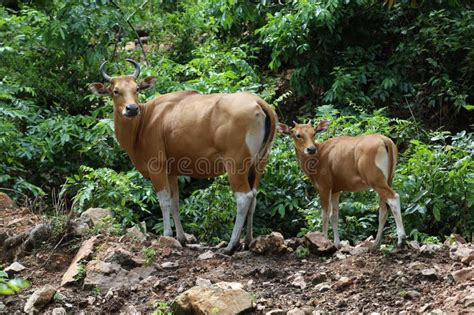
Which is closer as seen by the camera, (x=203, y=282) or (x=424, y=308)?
(x=424, y=308)

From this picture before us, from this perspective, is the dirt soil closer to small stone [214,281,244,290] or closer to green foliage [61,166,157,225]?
small stone [214,281,244,290]

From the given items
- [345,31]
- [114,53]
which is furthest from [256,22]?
[114,53]

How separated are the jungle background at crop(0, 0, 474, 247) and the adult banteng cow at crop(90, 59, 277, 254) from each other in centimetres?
148

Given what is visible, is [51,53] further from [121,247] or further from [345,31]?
[121,247]

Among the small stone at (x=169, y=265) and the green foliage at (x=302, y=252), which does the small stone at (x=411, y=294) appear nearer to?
the green foliage at (x=302, y=252)

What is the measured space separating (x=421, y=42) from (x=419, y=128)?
2495mm

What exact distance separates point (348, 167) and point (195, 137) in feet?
5.92

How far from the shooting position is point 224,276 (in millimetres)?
7188

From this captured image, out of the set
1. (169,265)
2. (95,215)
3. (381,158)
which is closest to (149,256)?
(169,265)

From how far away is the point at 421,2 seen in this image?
14039mm

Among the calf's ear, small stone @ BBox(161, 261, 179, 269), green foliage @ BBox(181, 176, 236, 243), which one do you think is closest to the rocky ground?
small stone @ BBox(161, 261, 179, 269)

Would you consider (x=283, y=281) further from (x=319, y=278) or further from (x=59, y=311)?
(x=59, y=311)

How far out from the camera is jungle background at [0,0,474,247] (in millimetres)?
10016

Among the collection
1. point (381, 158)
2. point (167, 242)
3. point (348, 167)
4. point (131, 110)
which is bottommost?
point (167, 242)
